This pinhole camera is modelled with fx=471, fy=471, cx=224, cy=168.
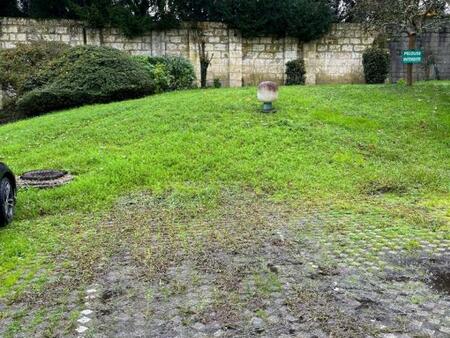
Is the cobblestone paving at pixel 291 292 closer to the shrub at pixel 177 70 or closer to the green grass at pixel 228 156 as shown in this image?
the green grass at pixel 228 156

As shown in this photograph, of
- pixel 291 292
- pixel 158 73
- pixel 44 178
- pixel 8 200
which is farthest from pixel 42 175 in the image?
pixel 158 73

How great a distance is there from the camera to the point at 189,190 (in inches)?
263

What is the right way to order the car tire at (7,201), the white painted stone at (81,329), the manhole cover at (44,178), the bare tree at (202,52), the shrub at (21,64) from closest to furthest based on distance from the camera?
the white painted stone at (81,329)
the car tire at (7,201)
the manhole cover at (44,178)
the shrub at (21,64)
the bare tree at (202,52)

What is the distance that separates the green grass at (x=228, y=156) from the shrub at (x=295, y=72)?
536 cm

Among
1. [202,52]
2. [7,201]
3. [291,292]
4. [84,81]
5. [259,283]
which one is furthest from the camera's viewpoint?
[202,52]

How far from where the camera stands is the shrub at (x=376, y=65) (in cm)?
1659

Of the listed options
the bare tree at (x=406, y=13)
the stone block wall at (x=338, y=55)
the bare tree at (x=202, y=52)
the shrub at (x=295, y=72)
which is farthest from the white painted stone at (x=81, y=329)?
the stone block wall at (x=338, y=55)

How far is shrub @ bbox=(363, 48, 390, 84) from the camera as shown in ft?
54.4

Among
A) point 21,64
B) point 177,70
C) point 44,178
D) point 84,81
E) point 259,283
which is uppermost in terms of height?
point 21,64

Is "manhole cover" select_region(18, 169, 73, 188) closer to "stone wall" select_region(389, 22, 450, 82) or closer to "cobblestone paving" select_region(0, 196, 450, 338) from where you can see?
"cobblestone paving" select_region(0, 196, 450, 338)

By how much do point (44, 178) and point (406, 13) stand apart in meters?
10.3

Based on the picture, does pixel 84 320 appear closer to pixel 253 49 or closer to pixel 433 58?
pixel 253 49

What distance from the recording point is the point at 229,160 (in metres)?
7.86

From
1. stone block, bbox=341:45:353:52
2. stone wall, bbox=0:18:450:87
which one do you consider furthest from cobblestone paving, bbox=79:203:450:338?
stone block, bbox=341:45:353:52
